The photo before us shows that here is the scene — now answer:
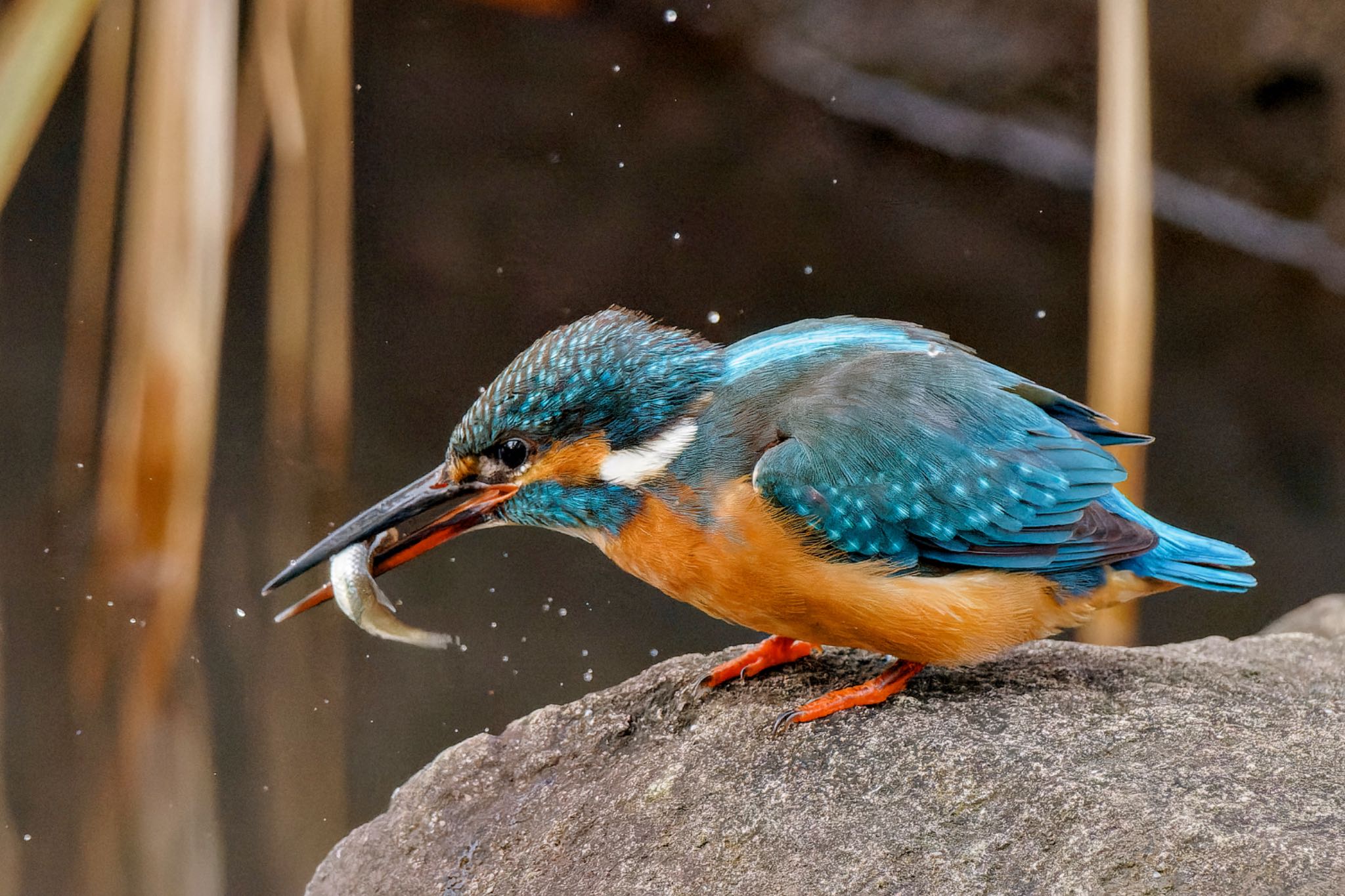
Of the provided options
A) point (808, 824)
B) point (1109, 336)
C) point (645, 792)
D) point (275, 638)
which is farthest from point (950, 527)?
point (275, 638)

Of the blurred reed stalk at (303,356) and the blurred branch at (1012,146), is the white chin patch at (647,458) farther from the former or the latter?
the blurred branch at (1012,146)

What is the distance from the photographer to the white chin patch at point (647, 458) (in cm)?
190

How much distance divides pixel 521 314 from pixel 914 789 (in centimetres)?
196

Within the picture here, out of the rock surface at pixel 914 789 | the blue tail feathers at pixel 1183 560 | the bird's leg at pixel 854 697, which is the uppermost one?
the blue tail feathers at pixel 1183 560

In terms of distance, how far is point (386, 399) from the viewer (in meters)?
3.30

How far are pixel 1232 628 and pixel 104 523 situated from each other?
10.5ft

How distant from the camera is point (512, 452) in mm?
1913

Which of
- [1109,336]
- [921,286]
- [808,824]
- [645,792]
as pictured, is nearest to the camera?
[808,824]

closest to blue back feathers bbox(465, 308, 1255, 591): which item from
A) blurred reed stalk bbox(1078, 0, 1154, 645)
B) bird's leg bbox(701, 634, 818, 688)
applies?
Answer: bird's leg bbox(701, 634, 818, 688)

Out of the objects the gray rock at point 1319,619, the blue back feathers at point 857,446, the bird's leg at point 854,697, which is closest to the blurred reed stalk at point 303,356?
the blue back feathers at point 857,446

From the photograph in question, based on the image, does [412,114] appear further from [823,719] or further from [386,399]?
[823,719]

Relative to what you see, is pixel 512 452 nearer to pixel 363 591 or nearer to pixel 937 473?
pixel 363 591

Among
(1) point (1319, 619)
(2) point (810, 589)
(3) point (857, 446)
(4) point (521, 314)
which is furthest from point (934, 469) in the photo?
(4) point (521, 314)

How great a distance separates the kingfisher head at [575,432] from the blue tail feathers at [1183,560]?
0.72 m
